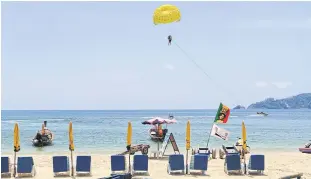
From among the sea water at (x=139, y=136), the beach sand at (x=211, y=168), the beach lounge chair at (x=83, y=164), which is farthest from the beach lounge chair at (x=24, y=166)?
the sea water at (x=139, y=136)

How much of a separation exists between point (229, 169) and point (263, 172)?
5.30 ft

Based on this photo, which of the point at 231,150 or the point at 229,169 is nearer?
the point at 229,169

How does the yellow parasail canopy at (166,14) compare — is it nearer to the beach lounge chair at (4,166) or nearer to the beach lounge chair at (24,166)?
the beach lounge chair at (24,166)

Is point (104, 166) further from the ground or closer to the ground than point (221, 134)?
closer to the ground

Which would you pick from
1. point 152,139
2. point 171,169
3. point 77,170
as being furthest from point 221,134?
point 152,139

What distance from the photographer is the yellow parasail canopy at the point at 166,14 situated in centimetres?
1994

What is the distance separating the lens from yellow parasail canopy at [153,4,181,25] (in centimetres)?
1994

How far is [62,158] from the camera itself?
642 inches

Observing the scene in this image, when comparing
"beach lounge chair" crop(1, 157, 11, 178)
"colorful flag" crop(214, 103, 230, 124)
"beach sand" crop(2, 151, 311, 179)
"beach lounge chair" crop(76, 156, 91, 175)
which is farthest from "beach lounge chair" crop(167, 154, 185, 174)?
"beach lounge chair" crop(1, 157, 11, 178)

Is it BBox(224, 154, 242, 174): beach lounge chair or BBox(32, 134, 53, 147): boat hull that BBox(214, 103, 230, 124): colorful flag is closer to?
BBox(224, 154, 242, 174): beach lounge chair

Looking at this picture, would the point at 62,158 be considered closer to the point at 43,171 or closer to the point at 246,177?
the point at 43,171

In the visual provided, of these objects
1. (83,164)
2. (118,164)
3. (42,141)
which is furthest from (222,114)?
(42,141)

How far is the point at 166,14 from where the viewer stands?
19891mm

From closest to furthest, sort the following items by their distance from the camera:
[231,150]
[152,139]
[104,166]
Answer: [104,166]
[231,150]
[152,139]
